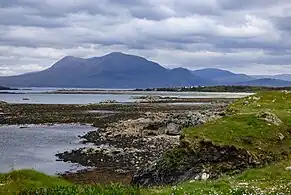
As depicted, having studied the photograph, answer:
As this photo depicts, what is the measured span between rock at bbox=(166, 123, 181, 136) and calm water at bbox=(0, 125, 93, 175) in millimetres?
12312

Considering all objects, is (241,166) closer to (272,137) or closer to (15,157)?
(272,137)

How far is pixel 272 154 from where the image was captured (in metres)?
28.4

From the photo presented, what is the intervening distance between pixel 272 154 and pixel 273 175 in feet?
23.8

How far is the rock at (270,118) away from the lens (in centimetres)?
3166

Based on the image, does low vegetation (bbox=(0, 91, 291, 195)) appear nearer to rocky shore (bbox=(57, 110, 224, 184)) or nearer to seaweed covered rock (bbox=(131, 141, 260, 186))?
seaweed covered rock (bbox=(131, 141, 260, 186))

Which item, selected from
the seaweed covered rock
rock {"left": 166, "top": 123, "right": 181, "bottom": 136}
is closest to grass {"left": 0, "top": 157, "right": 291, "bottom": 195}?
the seaweed covered rock

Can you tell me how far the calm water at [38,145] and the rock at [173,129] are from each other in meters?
12.3

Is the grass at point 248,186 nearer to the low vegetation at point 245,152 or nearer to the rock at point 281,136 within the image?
the low vegetation at point 245,152

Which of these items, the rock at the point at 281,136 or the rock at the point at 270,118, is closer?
the rock at the point at 281,136

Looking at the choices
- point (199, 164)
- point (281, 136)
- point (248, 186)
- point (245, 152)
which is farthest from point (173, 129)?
point (248, 186)

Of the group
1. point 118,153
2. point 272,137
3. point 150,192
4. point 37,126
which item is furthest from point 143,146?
point 150,192

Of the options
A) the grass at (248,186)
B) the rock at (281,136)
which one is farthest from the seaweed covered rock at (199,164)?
the grass at (248,186)

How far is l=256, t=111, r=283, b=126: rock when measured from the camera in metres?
31.7

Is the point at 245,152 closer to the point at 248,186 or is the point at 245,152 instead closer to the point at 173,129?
the point at 248,186
